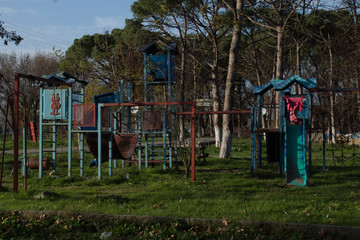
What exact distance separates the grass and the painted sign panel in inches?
73.3

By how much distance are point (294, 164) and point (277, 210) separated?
361cm

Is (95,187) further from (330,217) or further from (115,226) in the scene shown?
(330,217)

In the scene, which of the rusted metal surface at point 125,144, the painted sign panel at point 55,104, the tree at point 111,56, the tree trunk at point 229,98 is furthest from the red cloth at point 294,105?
the tree at point 111,56

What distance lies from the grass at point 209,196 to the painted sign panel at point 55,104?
1.86 m

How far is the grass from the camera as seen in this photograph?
269 inches

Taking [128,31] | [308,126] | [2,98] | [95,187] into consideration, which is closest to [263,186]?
[308,126]

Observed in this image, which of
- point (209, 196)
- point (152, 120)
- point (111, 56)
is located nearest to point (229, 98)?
point (152, 120)

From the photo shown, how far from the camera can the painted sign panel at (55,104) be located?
41.0ft

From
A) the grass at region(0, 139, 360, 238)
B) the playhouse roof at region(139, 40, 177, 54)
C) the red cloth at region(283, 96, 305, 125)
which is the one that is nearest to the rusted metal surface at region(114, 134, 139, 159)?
the grass at region(0, 139, 360, 238)

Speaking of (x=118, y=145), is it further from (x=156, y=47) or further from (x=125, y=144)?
(x=156, y=47)

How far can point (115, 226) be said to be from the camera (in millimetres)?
6402

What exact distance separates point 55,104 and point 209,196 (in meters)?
6.37

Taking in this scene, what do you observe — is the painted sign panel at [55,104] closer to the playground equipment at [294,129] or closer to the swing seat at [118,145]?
the swing seat at [118,145]

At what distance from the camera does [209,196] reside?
8469mm
